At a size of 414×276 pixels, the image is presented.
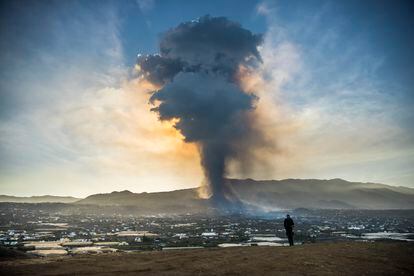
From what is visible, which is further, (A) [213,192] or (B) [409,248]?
(A) [213,192]

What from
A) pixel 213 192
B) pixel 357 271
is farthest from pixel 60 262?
pixel 213 192

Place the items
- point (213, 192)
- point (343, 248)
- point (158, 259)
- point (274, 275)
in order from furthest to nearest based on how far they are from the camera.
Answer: point (213, 192)
point (343, 248)
point (158, 259)
point (274, 275)

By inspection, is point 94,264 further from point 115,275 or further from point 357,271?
point 357,271

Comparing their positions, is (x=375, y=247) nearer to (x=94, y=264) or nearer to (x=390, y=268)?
(x=390, y=268)

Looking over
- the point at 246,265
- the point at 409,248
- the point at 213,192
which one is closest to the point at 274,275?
the point at 246,265

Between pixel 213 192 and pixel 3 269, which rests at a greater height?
pixel 213 192

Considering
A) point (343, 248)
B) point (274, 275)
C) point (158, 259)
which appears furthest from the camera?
point (343, 248)
